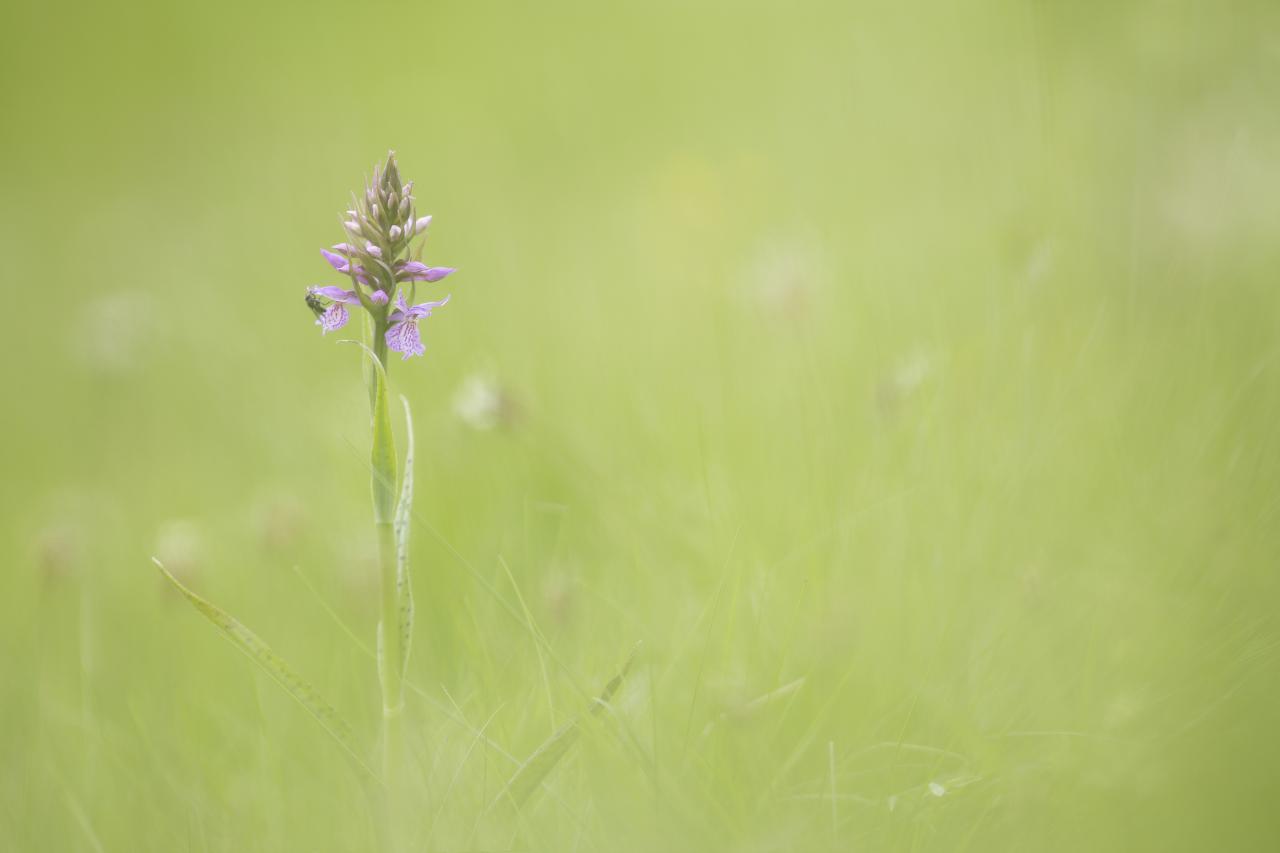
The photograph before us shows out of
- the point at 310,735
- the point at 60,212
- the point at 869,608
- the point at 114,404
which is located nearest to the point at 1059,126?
the point at 869,608

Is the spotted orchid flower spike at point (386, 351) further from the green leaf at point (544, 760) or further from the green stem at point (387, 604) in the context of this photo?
the green leaf at point (544, 760)

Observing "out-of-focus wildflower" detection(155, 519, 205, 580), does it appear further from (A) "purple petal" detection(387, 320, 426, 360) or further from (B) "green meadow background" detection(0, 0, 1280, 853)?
(A) "purple petal" detection(387, 320, 426, 360)

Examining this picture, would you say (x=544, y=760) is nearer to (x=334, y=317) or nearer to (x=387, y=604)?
(x=387, y=604)

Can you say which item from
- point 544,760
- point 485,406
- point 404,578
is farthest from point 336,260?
point 485,406

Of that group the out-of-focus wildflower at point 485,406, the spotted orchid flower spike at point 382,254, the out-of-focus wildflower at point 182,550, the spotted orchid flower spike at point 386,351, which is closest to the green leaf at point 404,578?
the spotted orchid flower spike at point 386,351

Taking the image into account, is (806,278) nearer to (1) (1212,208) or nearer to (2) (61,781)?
(1) (1212,208)

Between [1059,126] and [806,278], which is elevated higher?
[1059,126]
